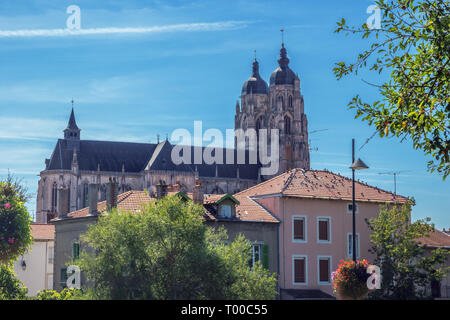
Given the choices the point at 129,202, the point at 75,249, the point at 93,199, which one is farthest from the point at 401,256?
the point at 75,249

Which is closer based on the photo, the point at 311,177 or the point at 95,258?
the point at 95,258

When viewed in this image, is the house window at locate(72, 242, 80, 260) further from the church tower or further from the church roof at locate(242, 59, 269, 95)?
the church roof at locate(242, 59, 269, 95)

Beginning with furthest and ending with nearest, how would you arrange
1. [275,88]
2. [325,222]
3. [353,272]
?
[275,88], [325,222], [353,272]

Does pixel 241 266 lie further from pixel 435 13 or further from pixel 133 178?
pixel 133 178

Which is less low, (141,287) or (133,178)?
(133,178)

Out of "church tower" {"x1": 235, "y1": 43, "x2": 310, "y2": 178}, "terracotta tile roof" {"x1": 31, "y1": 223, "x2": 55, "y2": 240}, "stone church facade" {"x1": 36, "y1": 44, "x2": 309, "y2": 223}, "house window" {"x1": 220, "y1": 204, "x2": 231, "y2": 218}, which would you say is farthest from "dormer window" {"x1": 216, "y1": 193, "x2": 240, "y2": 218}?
"church tower" {"x1": 235, "y1": 43, "x2": 310, "y2": 178}

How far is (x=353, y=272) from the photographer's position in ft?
77.3

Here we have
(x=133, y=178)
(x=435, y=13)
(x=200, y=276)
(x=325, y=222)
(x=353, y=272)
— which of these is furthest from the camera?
(x=133, y=178)

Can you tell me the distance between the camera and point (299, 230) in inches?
1567

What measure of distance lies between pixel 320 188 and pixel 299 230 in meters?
3.36

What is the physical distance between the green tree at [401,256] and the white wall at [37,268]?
2920cm

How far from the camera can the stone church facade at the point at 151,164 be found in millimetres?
100875

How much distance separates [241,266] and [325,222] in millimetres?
15186

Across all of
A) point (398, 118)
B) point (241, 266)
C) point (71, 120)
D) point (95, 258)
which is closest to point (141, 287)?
point (95, 258)
